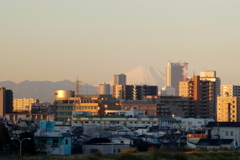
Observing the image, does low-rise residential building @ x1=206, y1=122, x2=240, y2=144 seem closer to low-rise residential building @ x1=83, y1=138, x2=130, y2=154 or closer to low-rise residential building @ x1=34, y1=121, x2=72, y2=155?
low-rise residential building @ x1=83, y1=138, x2=130, y2=154

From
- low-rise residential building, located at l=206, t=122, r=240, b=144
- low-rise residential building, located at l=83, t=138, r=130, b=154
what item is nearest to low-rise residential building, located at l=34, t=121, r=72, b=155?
low-rise residential building, located at l=83, t=138, r=130, b=154

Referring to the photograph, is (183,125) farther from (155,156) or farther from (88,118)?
(155,156)

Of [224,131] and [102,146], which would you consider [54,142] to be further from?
[224,131]

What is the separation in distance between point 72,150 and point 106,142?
5.06 meters

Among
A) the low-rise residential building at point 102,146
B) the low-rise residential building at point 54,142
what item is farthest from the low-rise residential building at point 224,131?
the low-rise residential building at point 54,142

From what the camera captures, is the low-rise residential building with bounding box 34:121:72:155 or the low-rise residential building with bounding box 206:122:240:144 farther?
the low-rise residential building with bounding box 206:122:240:144

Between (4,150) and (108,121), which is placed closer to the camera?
(4,150)

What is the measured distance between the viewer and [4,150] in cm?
8150

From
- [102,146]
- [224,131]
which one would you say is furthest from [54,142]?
[224,131]

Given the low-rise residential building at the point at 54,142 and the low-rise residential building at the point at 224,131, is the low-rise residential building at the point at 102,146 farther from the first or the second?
the low-rise residential building at the point at 224,131

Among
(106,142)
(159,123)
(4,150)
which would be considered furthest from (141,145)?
(159,123)

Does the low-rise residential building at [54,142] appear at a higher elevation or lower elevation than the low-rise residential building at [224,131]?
lower

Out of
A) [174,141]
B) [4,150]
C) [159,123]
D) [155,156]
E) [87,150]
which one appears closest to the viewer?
[155,156]

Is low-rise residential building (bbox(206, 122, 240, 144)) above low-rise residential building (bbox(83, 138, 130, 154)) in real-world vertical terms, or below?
above
